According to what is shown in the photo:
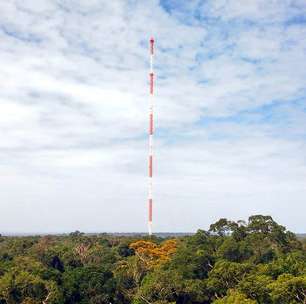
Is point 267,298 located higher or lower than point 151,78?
lower

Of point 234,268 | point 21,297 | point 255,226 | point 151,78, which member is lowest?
point 21,297

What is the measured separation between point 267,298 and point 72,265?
96.5ft

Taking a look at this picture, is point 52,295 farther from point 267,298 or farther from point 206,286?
point 267,298

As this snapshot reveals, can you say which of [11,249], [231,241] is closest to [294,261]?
[231,241]

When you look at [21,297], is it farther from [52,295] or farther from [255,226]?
[255,226]

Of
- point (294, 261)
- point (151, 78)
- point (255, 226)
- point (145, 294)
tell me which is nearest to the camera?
point (145, 294)

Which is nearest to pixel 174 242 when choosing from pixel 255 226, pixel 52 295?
pixel 255 226

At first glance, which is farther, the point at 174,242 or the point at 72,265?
the point at 174,242

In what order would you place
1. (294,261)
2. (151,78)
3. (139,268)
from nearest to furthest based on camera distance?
(294,261) → (139,268) → (151,78)

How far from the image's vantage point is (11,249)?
65.3 meters

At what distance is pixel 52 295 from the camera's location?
3922cm

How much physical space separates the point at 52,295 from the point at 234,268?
15419 mm

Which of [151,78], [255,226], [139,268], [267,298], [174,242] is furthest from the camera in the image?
[174,242]

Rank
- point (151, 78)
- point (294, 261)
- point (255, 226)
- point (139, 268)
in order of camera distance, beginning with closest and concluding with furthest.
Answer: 1. point (294, 261)
2. point (139, 268)
3. point (151, 78)
4. point (255, 226)
